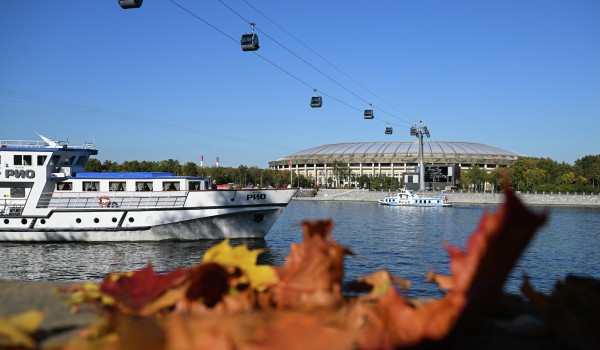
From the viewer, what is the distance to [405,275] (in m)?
18.4

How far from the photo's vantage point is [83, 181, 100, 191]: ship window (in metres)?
26.8

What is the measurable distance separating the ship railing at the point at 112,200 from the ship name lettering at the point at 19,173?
1.17 m

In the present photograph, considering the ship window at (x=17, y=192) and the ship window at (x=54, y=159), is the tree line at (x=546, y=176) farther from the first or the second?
the ship window at (x=17, y=192)

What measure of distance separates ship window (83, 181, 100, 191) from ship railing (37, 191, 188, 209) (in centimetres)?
44

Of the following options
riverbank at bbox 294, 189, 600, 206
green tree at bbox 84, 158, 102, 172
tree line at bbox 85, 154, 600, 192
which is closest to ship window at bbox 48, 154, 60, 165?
tree line at bbox 85, 154, 600, 192

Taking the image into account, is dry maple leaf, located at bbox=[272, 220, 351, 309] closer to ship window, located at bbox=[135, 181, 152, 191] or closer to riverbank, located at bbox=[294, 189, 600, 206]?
ship window, located at bbox=[135, 181, 152, 191]

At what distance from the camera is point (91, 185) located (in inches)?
1057

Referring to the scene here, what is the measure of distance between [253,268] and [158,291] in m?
0.34

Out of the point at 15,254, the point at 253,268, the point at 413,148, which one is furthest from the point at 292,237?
the point at 413,148

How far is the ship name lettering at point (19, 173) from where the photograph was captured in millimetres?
26531

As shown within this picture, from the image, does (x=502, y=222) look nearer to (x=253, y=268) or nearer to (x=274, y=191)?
(x=253, y=268)

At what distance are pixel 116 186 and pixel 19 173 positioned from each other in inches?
185

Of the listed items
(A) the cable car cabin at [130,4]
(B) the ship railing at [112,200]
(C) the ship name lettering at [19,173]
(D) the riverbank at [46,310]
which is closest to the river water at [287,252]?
(B) the ship railing at [112,200]

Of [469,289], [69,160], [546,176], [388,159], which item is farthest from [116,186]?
[388,159]
